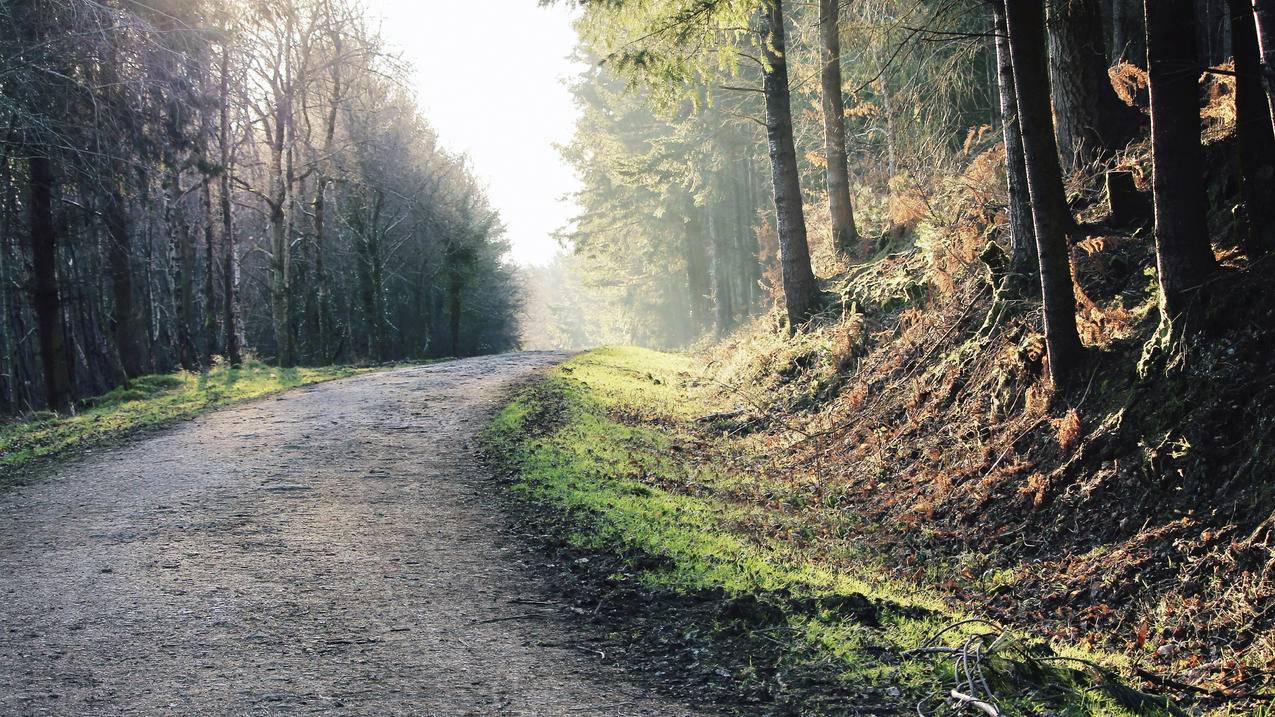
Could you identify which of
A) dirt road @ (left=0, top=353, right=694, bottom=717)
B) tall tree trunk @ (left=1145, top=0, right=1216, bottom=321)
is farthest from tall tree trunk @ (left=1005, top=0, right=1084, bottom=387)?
dirt road @ (left=0, top=353, right=694, bottom=717)

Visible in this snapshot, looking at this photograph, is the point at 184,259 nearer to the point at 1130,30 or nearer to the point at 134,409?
the point at 134,409

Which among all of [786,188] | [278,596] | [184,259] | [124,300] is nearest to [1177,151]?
[278,596]

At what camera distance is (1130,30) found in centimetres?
1230

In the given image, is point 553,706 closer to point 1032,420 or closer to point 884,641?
point 884,641

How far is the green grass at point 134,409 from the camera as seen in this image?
36.4 ft

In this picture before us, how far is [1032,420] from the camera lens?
779cm

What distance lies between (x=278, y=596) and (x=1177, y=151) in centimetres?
710

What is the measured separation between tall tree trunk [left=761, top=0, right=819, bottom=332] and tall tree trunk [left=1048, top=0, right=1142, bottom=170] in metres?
5.74

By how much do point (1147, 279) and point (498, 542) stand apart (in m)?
6.41

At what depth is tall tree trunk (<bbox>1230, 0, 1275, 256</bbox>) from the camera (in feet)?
21.5

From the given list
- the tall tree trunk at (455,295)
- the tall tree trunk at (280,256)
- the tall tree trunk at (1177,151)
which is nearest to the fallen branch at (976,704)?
the tall tree trunk at (1177,151)

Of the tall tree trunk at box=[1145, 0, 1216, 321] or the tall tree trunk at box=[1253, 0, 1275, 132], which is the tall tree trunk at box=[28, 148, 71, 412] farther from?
the tall tree trunk at box=[1253, 0, 1275, 132]

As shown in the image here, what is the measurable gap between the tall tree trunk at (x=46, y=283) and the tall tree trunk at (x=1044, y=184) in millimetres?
16669

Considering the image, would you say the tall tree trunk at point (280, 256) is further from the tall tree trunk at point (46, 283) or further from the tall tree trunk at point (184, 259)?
the tall tree trunk at point (46, 283)
